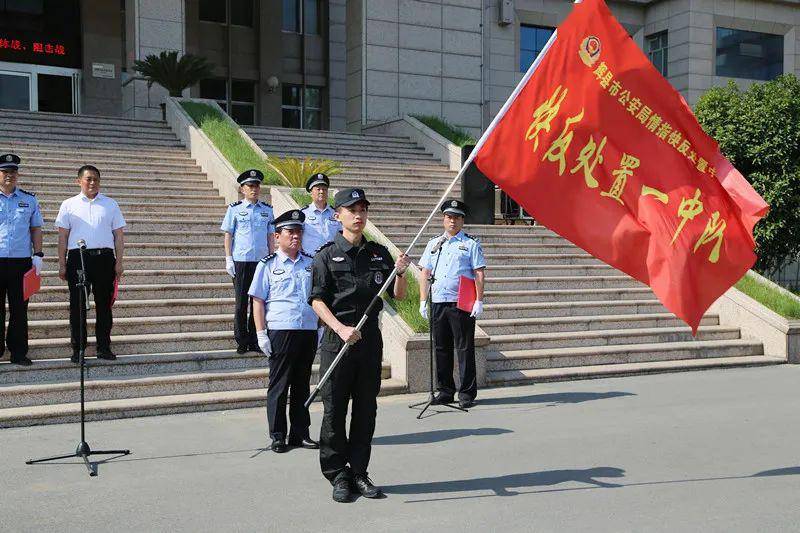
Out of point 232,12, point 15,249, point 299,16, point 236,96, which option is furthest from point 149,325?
point 299,16

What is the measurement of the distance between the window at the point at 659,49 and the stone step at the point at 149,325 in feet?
80.7

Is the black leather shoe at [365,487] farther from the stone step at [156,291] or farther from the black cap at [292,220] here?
the stone step at [156,291]

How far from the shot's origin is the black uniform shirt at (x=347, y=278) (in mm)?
6211

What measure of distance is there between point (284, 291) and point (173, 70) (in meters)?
16.0

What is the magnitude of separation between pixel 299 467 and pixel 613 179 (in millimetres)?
3133

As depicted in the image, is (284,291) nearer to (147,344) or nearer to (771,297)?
(147,344)

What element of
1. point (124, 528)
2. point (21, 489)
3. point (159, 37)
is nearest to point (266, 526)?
point (124, 528)

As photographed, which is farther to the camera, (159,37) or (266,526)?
(159,37)

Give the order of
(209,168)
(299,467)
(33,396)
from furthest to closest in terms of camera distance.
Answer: (209,168) → (33,396) → (299,467)

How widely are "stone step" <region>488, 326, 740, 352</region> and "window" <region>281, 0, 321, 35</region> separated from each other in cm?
2071

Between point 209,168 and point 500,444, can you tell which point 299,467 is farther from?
point 209,168

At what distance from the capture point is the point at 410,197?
1892cm

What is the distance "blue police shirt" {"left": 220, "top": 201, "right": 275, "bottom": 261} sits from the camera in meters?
10.3

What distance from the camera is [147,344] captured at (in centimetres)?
1050
